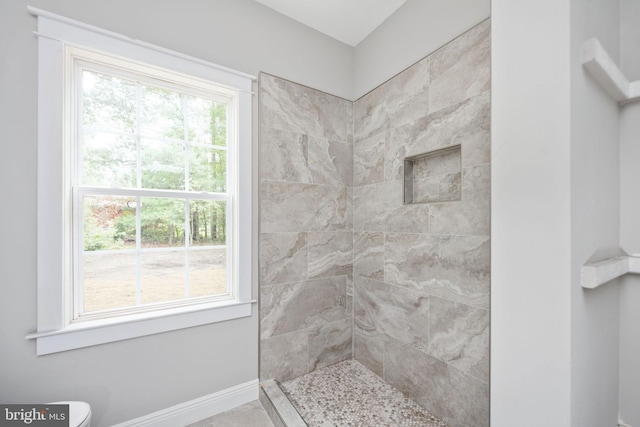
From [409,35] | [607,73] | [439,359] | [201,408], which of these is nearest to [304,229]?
[439,359]

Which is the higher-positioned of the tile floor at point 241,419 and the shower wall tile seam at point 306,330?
the shower wall tile seam at point 306,330

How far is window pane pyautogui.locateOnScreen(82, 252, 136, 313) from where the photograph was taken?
1.54 metres

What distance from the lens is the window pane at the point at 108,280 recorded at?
5.06 ft

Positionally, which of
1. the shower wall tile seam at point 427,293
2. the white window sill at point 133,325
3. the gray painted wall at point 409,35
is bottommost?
the white window sill at point 133,325

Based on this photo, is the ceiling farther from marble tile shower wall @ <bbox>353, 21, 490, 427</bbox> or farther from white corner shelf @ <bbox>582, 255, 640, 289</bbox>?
white corner shelf @ <bbox>582, 255, 640, 289</bbox>

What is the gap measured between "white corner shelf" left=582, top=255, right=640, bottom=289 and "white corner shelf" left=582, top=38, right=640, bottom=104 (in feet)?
2.30

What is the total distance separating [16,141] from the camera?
1.29 metres

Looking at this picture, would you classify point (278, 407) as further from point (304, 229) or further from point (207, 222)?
point (207, 222)

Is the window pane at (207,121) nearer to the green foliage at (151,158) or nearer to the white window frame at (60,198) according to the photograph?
the green foliage at (151,158)

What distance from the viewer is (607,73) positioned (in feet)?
3.15

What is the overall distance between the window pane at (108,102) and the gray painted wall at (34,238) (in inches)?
9.4

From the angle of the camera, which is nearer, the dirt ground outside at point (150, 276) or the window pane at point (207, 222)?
the dirt ground outside at point (150, 276)

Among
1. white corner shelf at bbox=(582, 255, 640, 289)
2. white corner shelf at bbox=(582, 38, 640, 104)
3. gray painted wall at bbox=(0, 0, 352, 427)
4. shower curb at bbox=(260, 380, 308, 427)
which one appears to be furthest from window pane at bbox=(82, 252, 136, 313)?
white corner shelf at bbox=(582, 38, 640, 104)

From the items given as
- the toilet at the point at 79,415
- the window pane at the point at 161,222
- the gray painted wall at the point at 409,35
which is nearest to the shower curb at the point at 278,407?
the toilet at the point at 79,415
